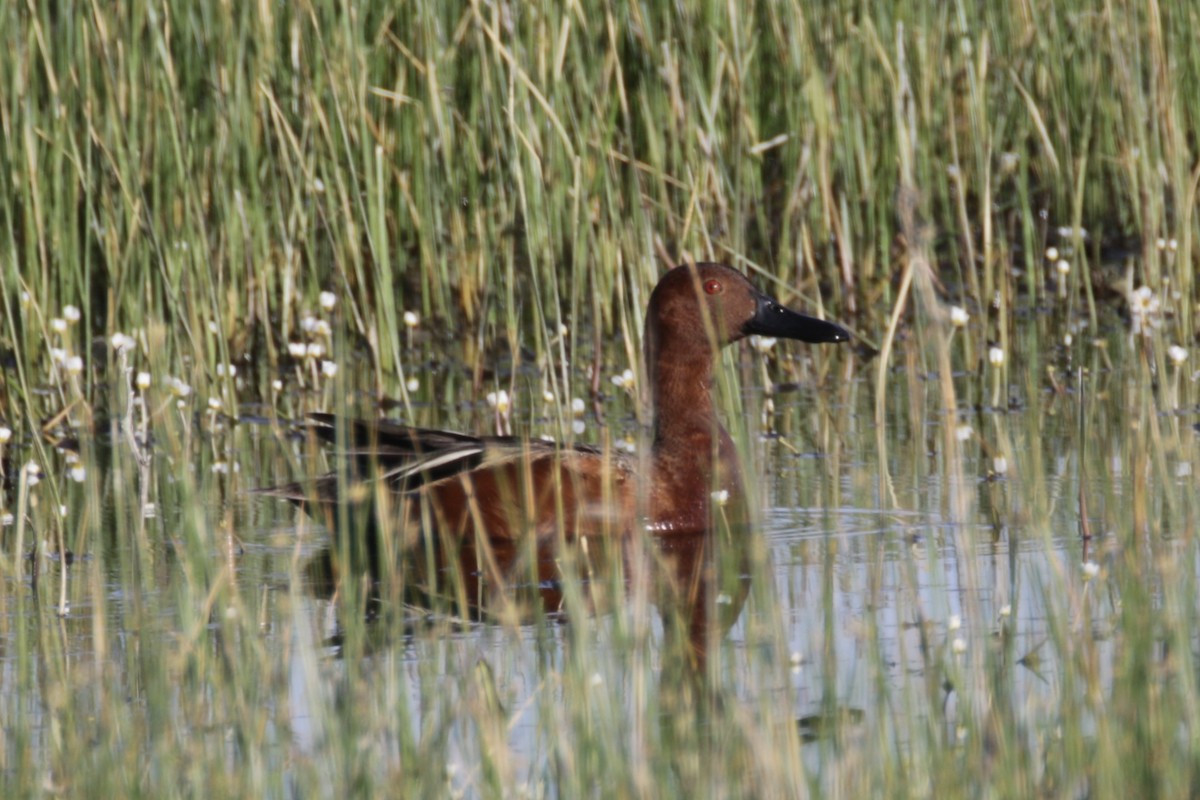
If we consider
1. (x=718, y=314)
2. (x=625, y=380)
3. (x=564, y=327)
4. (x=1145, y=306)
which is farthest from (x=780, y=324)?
(x=1145, y=306)

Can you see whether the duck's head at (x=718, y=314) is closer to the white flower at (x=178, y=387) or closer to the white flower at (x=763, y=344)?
the white flower at (x=763, y=344)

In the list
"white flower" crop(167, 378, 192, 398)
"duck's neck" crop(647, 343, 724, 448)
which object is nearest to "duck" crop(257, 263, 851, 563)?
"duck's neck" crop(647, 343, 724, 448)

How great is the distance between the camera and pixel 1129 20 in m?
7.79

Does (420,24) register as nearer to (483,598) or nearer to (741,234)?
(741,234)

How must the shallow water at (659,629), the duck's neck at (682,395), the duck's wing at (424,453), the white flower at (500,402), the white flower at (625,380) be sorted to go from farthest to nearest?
A: the white flower at (625,380)
the white flower at (500,402)
the duck's neck at (682,395)
the duck's wing at (424,453)
the shallow water at (659,629)

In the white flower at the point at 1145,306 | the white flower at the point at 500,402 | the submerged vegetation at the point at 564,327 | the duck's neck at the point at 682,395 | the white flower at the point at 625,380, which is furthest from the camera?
the white flower at the point at 1145,306

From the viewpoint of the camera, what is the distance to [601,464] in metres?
5.98

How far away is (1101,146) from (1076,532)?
12.2ft

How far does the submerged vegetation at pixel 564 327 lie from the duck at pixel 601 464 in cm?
18

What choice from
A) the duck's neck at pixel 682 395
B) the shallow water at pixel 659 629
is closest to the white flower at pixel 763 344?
the shallow water at pixel 659 629

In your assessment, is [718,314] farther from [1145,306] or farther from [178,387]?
[1145,306]

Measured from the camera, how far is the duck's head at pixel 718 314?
6.57 metres

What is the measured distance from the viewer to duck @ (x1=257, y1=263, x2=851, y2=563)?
5.94m

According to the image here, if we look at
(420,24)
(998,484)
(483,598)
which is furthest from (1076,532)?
(420,24)
